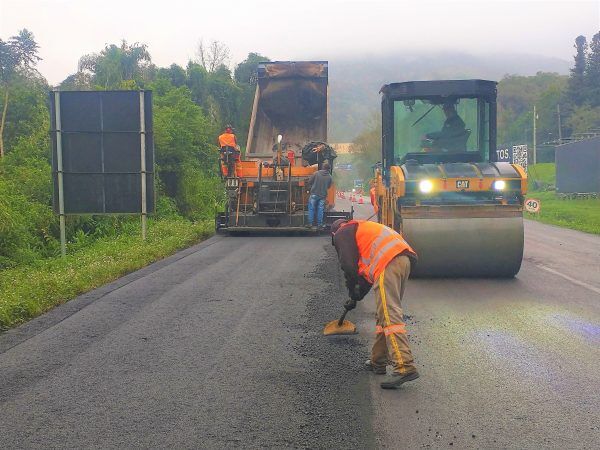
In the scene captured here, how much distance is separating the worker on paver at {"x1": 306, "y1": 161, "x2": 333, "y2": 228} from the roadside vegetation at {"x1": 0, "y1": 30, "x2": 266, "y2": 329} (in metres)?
2.84

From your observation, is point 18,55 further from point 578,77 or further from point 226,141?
point 578,77

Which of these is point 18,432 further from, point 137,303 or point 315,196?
point 315,196

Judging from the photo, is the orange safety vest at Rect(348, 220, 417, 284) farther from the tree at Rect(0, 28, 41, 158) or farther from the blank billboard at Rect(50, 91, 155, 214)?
the tree at Rect(0, 28, 41, 158)

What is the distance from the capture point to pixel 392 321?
16.6 ft

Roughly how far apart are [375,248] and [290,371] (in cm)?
120

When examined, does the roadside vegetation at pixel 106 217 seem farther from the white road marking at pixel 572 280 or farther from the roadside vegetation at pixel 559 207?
the roadside vegetation at pixel 559 207

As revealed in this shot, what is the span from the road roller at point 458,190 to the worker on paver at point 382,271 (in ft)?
13.0

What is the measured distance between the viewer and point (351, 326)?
640cm

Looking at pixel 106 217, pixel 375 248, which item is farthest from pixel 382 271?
pixel 106 217

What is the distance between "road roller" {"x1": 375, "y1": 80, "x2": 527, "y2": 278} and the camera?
9.20 meters

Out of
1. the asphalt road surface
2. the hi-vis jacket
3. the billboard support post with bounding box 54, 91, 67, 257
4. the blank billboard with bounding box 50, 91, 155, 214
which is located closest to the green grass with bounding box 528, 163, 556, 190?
the blank billboard with bounding box 50, 91, 155, 214

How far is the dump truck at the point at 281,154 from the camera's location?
15.8 m

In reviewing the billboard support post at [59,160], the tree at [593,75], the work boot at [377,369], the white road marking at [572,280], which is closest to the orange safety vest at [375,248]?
the work boot at [377,369]

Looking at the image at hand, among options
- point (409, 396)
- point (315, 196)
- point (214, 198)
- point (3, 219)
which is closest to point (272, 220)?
point (315, 196)
